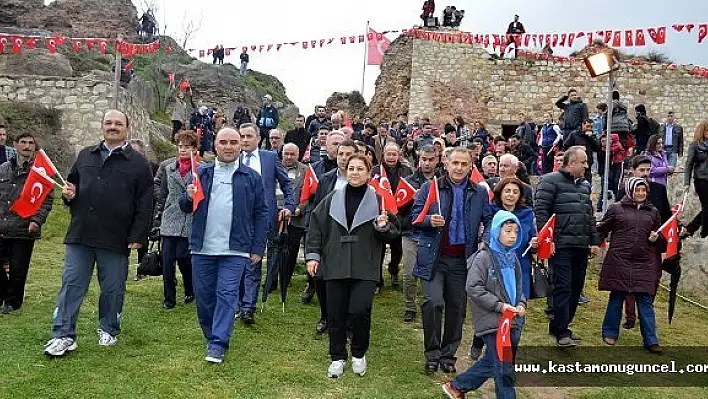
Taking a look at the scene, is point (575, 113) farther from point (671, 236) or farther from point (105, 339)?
point (105, 339)

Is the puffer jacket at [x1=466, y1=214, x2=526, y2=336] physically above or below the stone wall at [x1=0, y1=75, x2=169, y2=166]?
below

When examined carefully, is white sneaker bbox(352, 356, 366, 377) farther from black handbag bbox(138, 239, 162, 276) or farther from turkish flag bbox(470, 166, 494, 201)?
black handbag bbox(138, 239, 162, 276)

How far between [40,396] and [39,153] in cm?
233

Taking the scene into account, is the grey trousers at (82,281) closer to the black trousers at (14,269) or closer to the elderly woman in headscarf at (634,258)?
the black trousers at (14,269)

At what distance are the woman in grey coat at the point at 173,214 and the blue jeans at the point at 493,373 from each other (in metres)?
3.18

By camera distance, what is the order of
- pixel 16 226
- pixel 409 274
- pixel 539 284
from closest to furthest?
pixel 539 284 < pixel 16 226 < pixel 409 274

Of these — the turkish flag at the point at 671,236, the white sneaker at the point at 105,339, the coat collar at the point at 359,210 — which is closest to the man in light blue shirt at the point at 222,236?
the coat collar at the point at 359,210

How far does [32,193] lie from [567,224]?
195 inches

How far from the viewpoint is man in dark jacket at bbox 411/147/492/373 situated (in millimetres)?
5094

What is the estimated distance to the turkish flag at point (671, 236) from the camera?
6.15m

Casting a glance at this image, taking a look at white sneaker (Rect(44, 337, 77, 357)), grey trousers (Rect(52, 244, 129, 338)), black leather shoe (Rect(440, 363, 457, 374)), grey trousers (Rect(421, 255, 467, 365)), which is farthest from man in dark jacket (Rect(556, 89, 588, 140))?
white sneaker (Rect(44, 337, 77, 357))

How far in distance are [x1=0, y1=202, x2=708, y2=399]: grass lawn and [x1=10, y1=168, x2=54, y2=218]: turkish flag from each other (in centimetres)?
107

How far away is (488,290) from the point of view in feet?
14.3

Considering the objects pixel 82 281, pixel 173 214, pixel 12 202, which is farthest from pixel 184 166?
pixel 82 281
